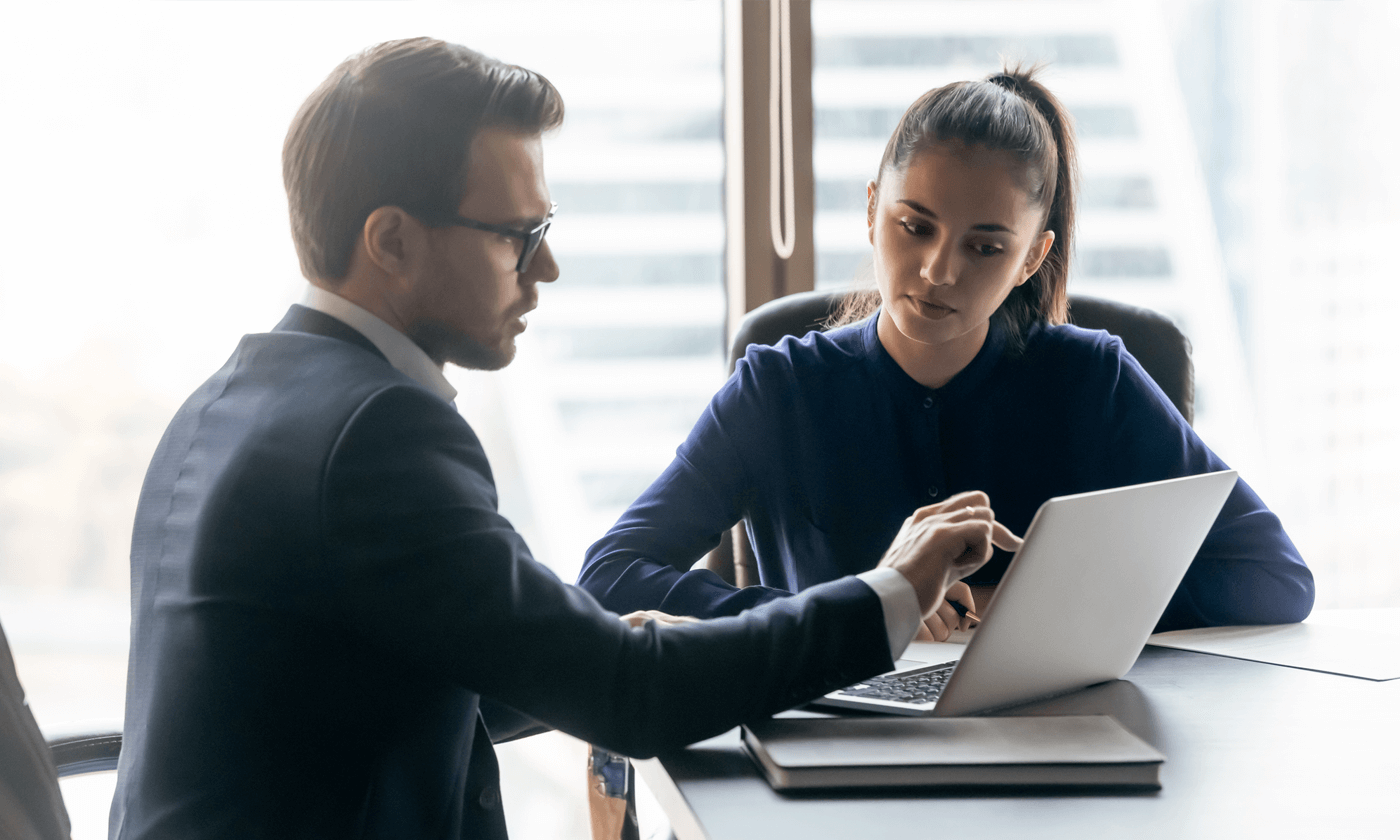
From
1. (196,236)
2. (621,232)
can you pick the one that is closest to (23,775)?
(196,236)

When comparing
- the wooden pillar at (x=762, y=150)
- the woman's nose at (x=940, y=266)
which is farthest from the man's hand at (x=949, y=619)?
the wooden pillar at (x=762, y=150)

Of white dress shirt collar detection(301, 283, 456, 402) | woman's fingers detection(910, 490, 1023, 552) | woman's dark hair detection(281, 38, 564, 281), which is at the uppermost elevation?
woman's dark hair detection(281, 38, 564, 281)

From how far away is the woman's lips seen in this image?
1.32 metres

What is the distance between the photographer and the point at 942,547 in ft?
2.90

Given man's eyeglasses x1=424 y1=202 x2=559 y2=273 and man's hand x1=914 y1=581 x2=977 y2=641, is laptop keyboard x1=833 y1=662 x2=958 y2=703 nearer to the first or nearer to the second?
man's hand x1=914 y1=581 x2=977 y2=641

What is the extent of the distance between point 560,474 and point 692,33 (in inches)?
38.4

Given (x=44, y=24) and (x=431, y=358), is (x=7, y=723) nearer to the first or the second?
(x=431, y=358)

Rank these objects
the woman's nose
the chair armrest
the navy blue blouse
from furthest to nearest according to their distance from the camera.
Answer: the navy blue blouse
the woman's nose
the chair armrest

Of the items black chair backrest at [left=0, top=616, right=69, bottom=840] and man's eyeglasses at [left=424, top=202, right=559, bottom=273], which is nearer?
black chair backrest at [left=0, top=616, right=69, bottom=840]

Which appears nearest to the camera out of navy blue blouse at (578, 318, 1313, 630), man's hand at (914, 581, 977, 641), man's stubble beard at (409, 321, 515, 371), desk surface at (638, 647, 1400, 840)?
desk surface at (638, 647, 1400, 840)

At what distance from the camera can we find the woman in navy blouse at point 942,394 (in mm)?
1304

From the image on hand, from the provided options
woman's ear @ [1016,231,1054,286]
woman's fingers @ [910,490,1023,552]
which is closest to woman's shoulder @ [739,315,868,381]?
woman's ear @ [1016,231,1054,286]

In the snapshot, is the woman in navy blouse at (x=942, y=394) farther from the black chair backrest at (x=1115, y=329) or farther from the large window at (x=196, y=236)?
the large window at (x=196, y=236)

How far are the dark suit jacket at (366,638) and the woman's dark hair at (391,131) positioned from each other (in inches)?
5.6
